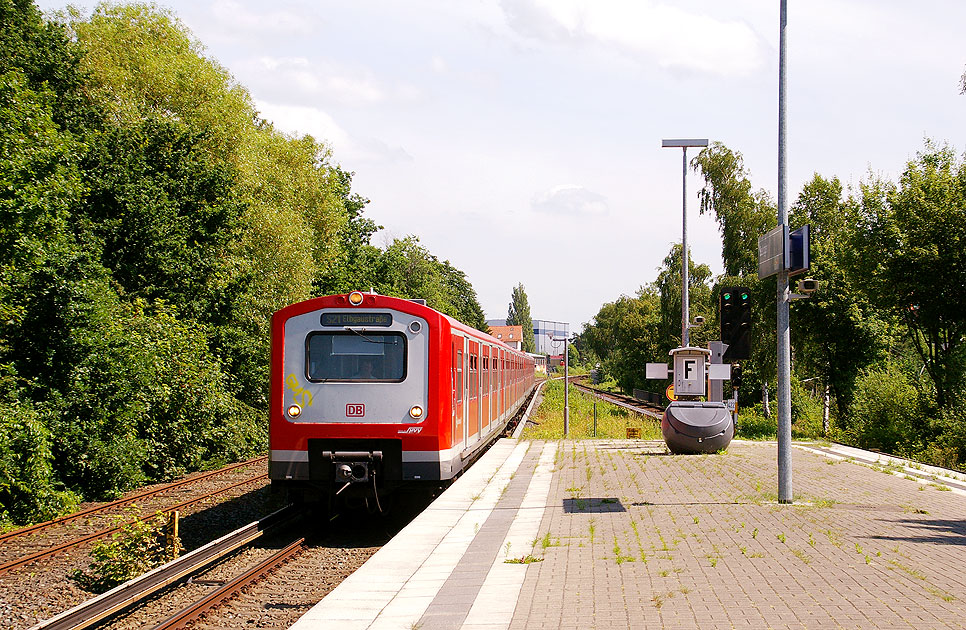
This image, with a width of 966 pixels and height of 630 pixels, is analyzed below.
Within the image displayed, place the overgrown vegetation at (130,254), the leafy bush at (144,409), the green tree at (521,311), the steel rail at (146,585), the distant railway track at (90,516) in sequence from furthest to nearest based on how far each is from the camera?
the green tree at (521,311), the leafy bush at (144,409), the overgrown vegetation at (130,254), the distant railway track at (90,516), the steel rail at (146,585)

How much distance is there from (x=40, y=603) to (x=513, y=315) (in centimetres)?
15484

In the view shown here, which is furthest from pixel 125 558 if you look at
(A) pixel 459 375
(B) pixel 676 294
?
(B) pixel 676 294

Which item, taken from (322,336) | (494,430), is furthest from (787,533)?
(494,430)

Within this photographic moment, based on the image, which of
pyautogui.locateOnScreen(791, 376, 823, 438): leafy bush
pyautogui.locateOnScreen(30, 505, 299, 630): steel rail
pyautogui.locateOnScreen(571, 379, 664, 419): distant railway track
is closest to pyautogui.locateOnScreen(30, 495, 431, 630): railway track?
pyautogui.locateOnScreen(30, 505, 299, 630): steel rail

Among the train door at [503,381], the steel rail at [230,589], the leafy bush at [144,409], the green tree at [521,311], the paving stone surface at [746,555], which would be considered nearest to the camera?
the paving stone surface at [746,555]

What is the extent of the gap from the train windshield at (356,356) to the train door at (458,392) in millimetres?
1283

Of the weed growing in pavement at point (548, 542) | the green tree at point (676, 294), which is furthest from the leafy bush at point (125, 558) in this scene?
the green tree at point (676, 294)

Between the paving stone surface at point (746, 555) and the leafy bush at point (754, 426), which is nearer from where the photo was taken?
the paving stone surface at point (746, 555)

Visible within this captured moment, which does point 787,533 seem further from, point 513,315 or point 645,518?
point 513,315

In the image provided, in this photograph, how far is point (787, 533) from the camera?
9.23m

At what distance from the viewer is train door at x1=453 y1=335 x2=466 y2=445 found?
1256cm

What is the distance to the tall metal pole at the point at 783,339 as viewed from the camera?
447 inches

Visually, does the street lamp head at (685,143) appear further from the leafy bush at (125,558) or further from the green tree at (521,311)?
the green tree at (521,311)

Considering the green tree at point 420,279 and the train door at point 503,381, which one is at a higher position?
the green tree at point 420,279
